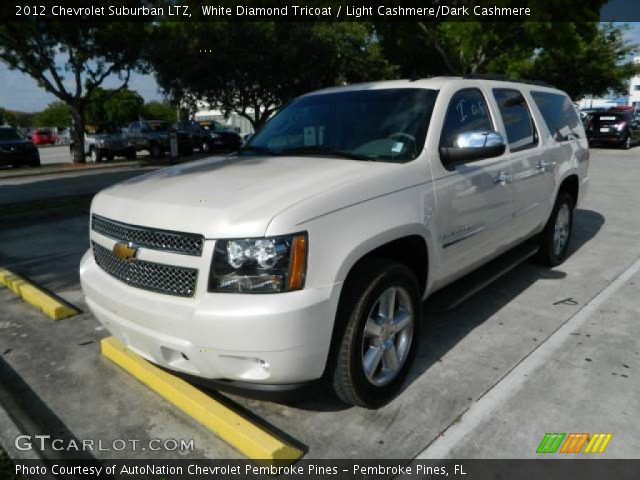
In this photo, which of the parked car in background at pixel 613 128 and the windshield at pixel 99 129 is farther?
the windshield at pixel 99 129

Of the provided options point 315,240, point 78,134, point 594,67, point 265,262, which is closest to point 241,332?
point 265,262

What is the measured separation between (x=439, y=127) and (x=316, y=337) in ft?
5.45

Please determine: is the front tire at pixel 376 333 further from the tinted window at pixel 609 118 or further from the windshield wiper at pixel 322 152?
the tinted window at pixel 609 118

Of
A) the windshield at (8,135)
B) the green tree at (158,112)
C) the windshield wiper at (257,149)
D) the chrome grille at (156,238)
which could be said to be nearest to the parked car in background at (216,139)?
the windshield at (8,135)

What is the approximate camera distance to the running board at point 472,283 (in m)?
3.74

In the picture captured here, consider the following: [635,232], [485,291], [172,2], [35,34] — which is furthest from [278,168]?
[172,2]

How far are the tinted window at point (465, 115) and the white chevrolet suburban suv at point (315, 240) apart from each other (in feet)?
0.05

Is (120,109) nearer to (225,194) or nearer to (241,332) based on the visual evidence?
(225,194)

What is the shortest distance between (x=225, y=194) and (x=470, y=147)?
154 cm

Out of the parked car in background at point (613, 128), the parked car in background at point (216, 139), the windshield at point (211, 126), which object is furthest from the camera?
the windshield at point (211, 126)

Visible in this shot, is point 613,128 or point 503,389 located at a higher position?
point 613,128

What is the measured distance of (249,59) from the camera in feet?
66.7

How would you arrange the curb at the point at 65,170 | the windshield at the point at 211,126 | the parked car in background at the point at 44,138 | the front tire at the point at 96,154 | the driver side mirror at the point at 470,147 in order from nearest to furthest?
the driver side mirror at the point at 470,147 → the curb at the point at 65,170 → the front tire at the point at 96,154 → the windshield at the point at 211,126 → the parked car in background at the point at 44,138

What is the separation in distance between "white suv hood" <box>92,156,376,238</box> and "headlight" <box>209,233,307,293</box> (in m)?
0.06
